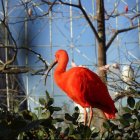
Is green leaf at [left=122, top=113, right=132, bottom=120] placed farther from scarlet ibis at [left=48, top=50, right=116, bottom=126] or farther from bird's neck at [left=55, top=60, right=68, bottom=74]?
bird's neck at [left=55, top=60, right=68, bottom=74]

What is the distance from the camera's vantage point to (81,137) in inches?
35.0

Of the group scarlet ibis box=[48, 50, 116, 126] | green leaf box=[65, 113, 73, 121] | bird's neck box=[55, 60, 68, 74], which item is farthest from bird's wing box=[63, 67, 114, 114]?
green leaf box=[65, 113, 73, 121]

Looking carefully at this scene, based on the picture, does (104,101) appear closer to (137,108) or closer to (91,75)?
(91,75)

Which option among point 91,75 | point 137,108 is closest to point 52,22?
point 91,75

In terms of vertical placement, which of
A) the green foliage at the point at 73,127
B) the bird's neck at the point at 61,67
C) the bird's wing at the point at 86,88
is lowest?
the bird's wing at the point at 86,88

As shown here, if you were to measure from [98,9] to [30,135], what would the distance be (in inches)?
125

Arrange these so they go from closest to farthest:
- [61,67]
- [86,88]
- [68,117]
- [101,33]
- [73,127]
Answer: [73,127]
[68,117]
[86,88]
[61,67]
[101,33]

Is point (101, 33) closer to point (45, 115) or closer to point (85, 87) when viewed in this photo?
point (85, 87)

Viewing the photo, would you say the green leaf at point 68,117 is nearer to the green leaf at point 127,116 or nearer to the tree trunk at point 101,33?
the green leaf at point 127,116

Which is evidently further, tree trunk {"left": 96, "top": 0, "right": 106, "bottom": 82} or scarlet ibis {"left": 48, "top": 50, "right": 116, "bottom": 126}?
tree trunk {"left": 96, "top": 0, "right": 106, "bottom": 82}

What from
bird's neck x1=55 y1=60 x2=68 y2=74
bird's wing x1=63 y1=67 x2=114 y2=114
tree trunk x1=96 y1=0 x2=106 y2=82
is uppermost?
tree trunk x1=96 y1=0 x2=106 y2=82

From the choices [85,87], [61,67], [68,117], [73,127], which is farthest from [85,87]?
[73,127]

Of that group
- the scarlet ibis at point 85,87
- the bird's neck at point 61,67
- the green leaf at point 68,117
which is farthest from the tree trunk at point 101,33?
the green leaf at point 68,117

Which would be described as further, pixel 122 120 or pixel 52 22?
pixel 52 22
